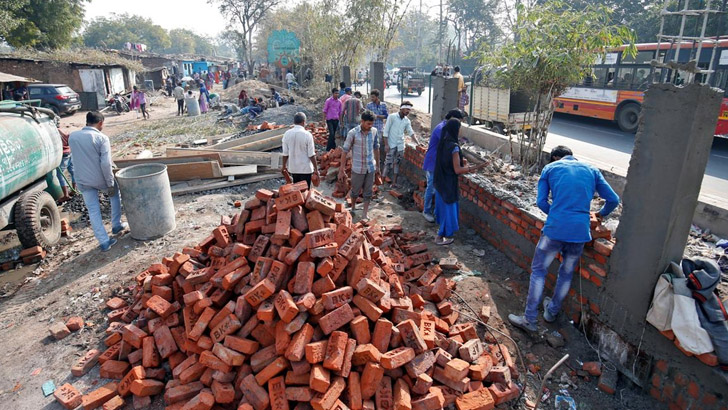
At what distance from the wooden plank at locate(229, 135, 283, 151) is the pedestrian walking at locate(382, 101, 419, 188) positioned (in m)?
3.14

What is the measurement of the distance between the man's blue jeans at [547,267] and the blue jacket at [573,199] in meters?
0.13

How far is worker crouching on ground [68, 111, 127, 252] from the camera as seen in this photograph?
17.5 feet

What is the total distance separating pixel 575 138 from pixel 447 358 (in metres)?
12.4

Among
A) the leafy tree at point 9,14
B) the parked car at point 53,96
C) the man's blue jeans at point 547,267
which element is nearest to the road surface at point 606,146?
the man's blue jeans at point 547,267

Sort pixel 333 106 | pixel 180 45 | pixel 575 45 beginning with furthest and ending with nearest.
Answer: pixel 180 45
pixel 333 106
pixel 575 45

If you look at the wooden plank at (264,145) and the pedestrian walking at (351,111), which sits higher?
the pedestrian walking at (351,111)

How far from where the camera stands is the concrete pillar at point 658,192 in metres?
2.89

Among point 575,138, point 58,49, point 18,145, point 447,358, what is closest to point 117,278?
point 18,145

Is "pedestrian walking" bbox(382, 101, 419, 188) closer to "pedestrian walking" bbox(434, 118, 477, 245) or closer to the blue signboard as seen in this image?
"pedestrian walking" bbox(434, 118, 477, 245)

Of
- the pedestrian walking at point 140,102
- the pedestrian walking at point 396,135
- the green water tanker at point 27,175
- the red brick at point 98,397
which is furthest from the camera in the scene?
the pedestrian walking at point 140,102

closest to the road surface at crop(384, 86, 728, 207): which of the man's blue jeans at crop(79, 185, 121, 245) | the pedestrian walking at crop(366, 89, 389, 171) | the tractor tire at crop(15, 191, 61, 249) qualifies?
the pedestrian walking at crop(366, 89, 389, 171)

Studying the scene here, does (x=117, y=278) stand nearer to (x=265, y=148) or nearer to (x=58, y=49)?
(x=265, y=148)

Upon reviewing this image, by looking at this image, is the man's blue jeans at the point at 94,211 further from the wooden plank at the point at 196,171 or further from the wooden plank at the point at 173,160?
the wooden plank at the point at 173,160

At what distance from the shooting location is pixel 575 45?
5.60m
